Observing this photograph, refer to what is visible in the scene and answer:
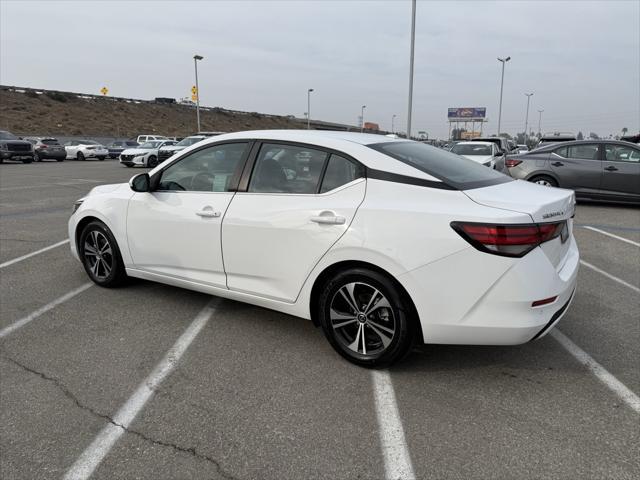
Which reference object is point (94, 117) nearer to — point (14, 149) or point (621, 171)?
point (14, 149)

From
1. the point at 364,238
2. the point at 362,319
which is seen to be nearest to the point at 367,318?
the point at 362,319

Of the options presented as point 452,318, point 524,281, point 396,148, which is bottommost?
point 452,318

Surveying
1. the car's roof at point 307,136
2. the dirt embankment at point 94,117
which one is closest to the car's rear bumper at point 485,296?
the car's roof at point 307,136

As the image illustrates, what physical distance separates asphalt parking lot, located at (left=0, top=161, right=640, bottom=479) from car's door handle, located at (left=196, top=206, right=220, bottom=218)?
936mm

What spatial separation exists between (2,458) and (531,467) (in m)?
2.63

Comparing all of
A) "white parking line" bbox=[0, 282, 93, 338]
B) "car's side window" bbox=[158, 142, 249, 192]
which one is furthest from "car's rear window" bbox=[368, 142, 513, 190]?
"white parking line" bbox=[0, 282, 93, 338]

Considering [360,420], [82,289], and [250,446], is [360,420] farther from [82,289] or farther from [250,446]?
[82,289]

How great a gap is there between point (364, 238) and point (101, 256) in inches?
121

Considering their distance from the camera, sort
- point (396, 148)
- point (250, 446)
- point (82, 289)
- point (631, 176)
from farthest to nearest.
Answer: point (631, 176) < point (82, 289) < point (396, 148) < point (250, 446)

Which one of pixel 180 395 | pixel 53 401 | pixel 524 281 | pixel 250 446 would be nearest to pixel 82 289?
pixel 53 401

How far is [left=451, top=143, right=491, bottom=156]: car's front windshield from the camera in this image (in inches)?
553

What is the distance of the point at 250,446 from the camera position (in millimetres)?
2467

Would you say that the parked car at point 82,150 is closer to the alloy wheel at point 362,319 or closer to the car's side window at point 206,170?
the car's side window at point 206,170

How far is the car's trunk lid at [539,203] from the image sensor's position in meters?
2.84
